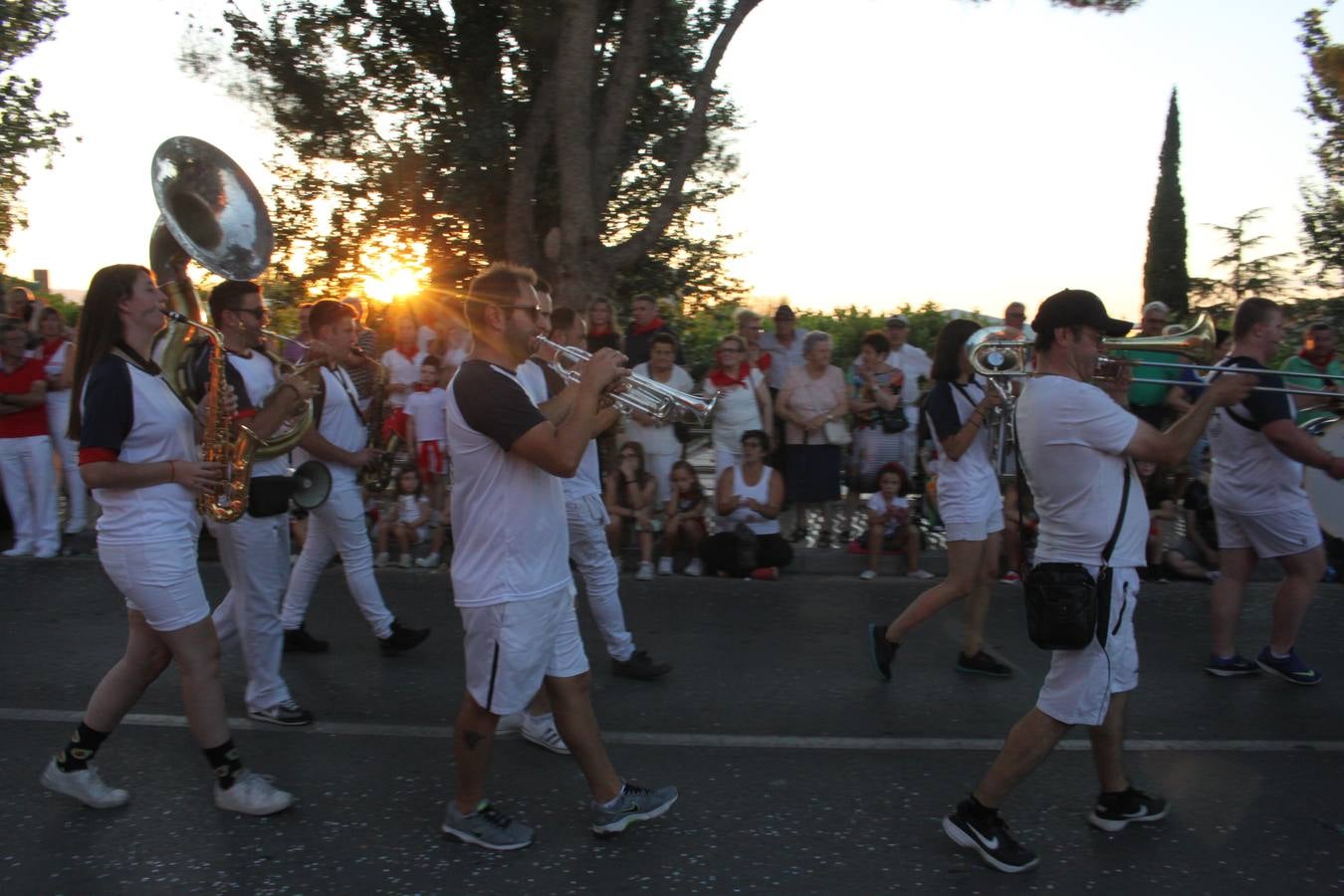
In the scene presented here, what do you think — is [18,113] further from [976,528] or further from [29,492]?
[976,528]

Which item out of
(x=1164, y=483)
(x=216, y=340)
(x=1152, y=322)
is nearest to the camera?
(x=216, y=340)

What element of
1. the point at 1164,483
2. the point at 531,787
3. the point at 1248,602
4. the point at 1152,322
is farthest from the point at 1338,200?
the point at 531,787

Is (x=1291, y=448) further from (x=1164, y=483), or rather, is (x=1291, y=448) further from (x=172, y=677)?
(x=172, y=677)

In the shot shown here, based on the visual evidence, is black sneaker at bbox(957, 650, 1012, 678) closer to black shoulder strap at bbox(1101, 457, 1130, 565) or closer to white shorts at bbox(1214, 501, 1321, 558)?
white shorts at bbox(1214, 501, 1321, 558)

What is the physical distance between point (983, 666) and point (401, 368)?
598cm

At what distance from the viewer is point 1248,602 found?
7.27m

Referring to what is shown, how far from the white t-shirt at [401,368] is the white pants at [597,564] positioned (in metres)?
4.89

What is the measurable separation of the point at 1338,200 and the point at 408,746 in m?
12.5

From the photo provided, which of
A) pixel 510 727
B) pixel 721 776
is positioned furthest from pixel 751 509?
pixel 721 776

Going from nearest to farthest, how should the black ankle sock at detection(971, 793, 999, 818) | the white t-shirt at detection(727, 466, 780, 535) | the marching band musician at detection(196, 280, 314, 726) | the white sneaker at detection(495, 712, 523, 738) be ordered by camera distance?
1. the black ankle sock at detection(971, 793, 999, 818)
2. the marching band musician at detection(196, 280, 314, 726)
3. the white sneaker at detection(495, 712, 523, 738)
4. the white t-shirt at detection(727, 466, 780, 535)

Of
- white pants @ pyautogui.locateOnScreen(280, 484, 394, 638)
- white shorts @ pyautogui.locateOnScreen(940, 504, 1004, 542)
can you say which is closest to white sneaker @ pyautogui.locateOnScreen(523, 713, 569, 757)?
white pants @ pyautogui.locateOnScreen(280, 484, 394, 638)

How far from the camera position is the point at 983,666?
5.59 meters

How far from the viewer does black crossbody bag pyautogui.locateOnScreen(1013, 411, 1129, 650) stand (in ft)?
11.6

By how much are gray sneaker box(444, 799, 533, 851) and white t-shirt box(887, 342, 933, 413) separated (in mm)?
6454
